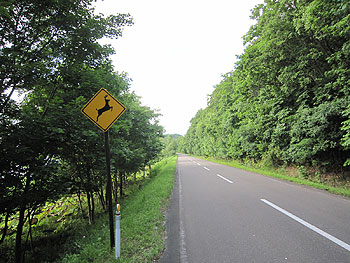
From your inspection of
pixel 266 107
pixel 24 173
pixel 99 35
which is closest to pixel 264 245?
pixel 24 173

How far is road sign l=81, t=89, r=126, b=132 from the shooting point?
3.51 metres

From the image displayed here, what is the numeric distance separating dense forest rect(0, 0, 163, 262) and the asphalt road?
Answer: 333 cm

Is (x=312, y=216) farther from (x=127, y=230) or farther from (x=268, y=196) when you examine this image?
(x=127, y=230)

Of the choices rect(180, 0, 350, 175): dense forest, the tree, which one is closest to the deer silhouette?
the tree

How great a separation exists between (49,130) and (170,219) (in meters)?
3.83

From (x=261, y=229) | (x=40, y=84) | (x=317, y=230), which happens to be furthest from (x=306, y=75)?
(x=40, y=84)

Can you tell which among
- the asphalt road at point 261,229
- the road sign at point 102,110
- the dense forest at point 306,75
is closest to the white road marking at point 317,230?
the asphalt road at point 261,229

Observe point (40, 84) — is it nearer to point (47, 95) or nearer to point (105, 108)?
point (47, 95)

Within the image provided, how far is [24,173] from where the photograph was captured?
405 cm

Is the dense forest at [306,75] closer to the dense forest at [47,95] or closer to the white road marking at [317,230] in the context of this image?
the white road marking at [317,230]

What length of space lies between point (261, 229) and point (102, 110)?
433 cm

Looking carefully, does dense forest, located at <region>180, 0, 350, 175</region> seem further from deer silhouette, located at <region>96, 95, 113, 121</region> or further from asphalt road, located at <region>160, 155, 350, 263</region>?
deer silhouette, located at <region>96, 95, 113, 121</region>

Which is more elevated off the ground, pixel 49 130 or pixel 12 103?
pixel 12 103

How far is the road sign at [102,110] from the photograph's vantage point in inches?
138
